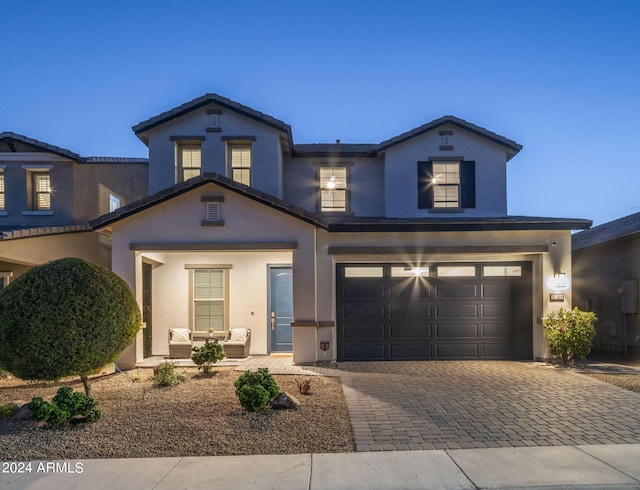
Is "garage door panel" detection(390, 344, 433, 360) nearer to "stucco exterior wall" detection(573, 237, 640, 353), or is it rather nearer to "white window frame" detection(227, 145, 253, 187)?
"stucco exterior wall" detection(573, 237, 640, 353)

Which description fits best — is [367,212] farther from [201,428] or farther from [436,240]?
[201,428]

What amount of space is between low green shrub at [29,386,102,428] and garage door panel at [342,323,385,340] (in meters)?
6.57

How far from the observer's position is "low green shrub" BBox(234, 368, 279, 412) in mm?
6766

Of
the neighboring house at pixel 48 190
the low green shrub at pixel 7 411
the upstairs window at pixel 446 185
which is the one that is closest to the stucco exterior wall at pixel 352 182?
the upstairs window at pixel 446 185

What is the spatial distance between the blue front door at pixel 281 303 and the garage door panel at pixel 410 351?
308cm

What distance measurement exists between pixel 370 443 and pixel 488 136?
11176 millimetres

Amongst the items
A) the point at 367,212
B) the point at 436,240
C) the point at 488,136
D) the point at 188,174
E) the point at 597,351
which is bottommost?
the point at 597,351

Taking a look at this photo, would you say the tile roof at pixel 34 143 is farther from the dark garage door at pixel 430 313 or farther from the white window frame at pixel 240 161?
the dark garage door at pixel 430 313

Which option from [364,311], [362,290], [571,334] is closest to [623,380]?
[571,334]

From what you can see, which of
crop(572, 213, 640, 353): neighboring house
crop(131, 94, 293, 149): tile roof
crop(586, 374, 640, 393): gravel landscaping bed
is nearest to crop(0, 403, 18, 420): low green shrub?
crop(131, 94, 293, 149): tile roof

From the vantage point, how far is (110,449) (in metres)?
5.57

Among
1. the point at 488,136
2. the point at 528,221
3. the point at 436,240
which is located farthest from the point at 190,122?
the point at 528,221

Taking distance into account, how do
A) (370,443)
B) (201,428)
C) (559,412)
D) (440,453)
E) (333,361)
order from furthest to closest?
1. (333,361)
2. (559,412)
3. (201,428)
4. (370,443)
5. (440,453)

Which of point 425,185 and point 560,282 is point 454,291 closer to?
point 560,282
